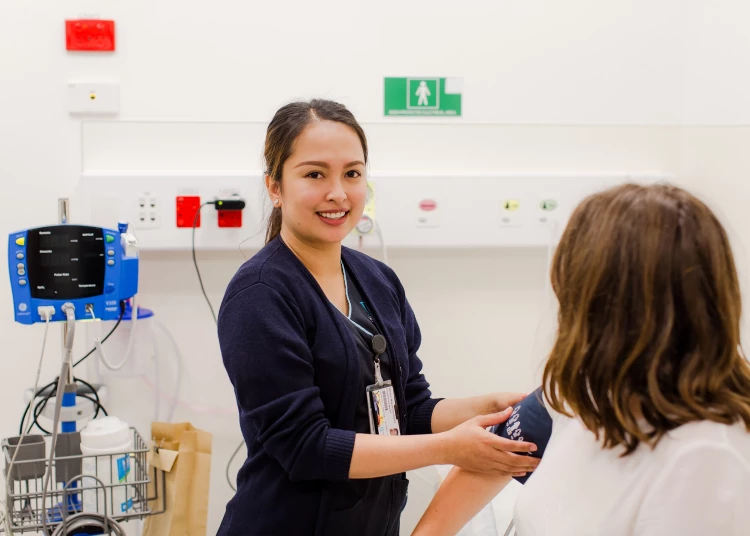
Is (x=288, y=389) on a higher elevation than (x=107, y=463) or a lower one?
higher

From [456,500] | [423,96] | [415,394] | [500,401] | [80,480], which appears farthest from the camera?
[423,96]

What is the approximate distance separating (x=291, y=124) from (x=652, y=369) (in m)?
0.83

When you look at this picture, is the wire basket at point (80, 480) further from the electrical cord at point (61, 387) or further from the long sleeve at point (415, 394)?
the long sleeve at point (415, 394)

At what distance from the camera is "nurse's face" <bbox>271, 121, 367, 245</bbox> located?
4.78 feet

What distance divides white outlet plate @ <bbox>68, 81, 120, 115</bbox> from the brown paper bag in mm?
1018

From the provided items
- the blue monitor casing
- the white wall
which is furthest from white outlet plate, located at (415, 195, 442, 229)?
the blue monitor casing

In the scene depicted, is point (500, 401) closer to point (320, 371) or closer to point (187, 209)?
point (320, 371)

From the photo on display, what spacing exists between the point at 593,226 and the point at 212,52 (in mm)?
1693

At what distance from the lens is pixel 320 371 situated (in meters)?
1.38

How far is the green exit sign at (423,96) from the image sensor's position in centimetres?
244

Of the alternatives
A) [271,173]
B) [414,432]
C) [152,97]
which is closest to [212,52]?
[152,97]

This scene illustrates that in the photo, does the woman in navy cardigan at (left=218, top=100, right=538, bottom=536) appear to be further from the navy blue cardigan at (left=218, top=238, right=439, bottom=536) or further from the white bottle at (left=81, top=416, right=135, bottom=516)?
the white bottle at (left=81, top=416, right=135, bottom=516)

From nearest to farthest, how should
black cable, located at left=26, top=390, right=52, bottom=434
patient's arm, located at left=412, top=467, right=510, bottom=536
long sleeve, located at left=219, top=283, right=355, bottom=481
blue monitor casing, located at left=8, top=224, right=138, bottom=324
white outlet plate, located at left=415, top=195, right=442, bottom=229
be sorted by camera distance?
long sleeve, located at left=219, top=283, right=355, bottom=481 → patient's arm, located at left=412, top=467, right=510, bottom=536 → blue monitor casing, located at left=8, top=224, right=138, bottom=324 → black cable, located at left=26, top=390, right=52, bottom=434 → white outlet plate, located at left=415, top=195, right=442, bottom=229

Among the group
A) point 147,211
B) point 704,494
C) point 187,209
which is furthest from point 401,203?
point 704,494
